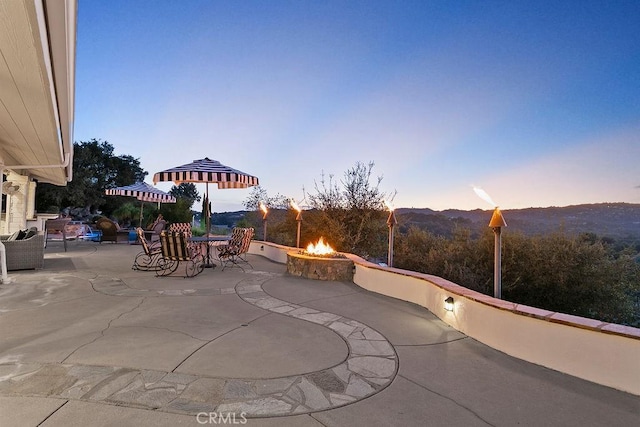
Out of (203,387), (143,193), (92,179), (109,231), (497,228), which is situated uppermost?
(92,179)

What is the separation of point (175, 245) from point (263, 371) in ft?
14.2

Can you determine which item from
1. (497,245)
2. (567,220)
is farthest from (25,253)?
(567,220)

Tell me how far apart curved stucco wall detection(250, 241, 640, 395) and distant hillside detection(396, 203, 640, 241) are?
11.1 ft

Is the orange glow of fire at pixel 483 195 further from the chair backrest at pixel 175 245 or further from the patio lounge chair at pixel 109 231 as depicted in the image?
the patio lounge chair at pixel 109 231

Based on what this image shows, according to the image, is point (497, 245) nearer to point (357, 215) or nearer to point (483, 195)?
point (483, 195)

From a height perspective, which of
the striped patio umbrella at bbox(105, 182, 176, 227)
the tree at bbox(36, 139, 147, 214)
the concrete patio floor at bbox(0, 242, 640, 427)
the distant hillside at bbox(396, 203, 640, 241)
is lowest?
the concrete patio floor at bbox(0, 242, 640, 427)

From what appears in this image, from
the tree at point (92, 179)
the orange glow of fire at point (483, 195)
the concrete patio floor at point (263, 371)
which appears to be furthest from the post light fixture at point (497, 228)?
the tree at point (92, 179)

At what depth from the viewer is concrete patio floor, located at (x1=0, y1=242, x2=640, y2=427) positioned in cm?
192

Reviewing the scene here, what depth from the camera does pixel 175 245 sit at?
600cm

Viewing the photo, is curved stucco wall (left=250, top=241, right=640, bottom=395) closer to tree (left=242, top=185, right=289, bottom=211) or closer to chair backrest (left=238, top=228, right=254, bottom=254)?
chair backrest (left=238, top=228, right=254, bottom=254)

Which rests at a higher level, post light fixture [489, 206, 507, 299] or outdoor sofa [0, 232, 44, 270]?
post light fixture [489, 206, 507, 299]

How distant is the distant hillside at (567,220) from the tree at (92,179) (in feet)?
72.5

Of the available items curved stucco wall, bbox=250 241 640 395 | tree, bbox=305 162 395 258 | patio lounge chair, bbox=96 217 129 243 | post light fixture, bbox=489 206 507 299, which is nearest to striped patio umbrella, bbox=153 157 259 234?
→ tree, bbox=305 162 395 258

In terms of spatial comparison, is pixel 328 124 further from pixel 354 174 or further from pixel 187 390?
pixel 187 390
